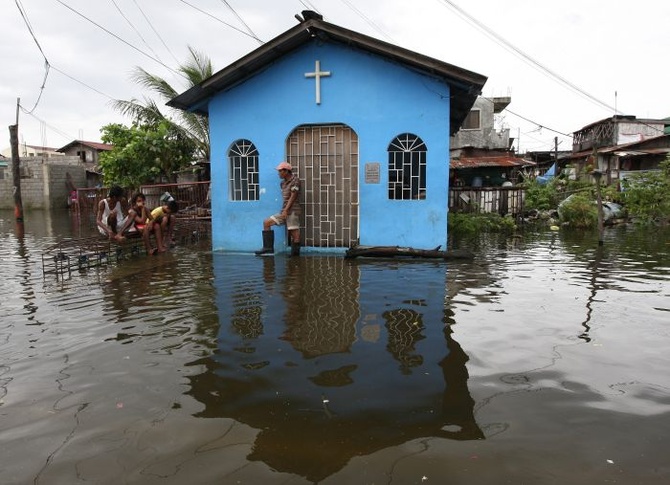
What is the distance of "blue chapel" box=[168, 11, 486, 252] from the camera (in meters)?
10.0

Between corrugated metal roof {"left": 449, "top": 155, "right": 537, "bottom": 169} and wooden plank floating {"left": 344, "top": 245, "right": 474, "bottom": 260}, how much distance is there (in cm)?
1599

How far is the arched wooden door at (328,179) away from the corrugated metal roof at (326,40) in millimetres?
1705

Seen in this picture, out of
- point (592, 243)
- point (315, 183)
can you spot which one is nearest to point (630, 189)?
point (592, 243)

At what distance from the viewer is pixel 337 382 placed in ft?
13.1

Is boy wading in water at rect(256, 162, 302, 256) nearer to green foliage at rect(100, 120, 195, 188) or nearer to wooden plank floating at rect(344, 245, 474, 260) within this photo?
wooden plank floating at rect(344, 245, 474, 260)

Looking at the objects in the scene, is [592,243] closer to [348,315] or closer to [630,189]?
[630,189]

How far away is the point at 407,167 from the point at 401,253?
197cm

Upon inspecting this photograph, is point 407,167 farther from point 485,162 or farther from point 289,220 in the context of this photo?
point 485,162

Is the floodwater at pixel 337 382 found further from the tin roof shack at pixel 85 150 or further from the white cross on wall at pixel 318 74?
the tin roof shack at pixel 85 150

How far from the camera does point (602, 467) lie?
2.83m

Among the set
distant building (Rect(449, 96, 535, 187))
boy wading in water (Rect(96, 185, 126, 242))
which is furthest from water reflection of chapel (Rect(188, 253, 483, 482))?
distant building (Rect(449, 96, 535, 187))

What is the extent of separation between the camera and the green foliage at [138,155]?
19906 mm

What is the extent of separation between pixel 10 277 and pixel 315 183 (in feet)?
20.5

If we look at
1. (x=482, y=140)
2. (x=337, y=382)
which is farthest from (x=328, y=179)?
(x=482, y=140)
